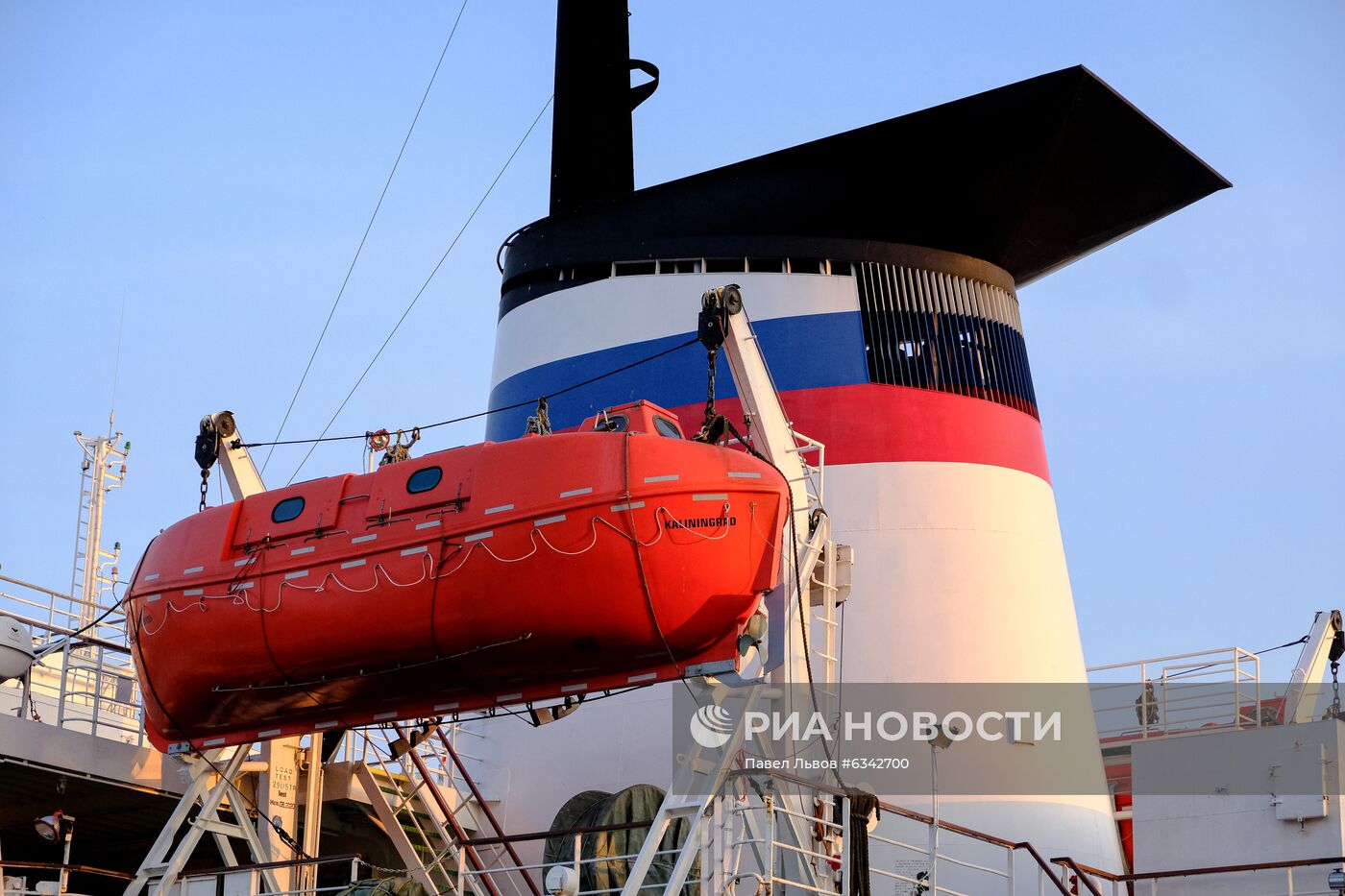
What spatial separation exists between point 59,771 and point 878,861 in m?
5.79

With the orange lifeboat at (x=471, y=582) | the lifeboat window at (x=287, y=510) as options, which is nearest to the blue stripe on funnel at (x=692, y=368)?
the orange lifeboat at (x=471, y=582)

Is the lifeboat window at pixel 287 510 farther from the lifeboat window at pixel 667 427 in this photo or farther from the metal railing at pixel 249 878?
the lifeboat window at pixel 667 427

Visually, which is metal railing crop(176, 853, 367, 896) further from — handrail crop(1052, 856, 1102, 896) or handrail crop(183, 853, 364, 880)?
handrail crop(1052, 856, 1102, 896)

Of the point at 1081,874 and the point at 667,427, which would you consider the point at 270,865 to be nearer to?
the point at 667,427

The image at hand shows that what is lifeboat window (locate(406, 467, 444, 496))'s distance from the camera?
10164 millimetres

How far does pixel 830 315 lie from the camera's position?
1354 cm

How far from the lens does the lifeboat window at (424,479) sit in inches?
400

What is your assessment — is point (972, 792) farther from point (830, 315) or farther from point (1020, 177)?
point (1020, 177)

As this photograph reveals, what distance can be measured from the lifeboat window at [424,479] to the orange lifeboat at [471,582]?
1 cm

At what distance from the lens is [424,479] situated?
33.5 ft

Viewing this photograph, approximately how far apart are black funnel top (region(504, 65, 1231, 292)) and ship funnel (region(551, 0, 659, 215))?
1278 mm

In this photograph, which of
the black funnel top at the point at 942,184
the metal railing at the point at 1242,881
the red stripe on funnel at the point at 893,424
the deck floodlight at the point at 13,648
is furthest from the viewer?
the black funnel top at the point at 942,184

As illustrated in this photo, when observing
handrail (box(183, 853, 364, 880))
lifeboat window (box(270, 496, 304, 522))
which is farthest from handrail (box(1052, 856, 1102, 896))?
lifeboat window (box(270, 496, 304, 522))

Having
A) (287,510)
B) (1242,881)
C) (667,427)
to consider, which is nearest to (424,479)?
(287,510)
